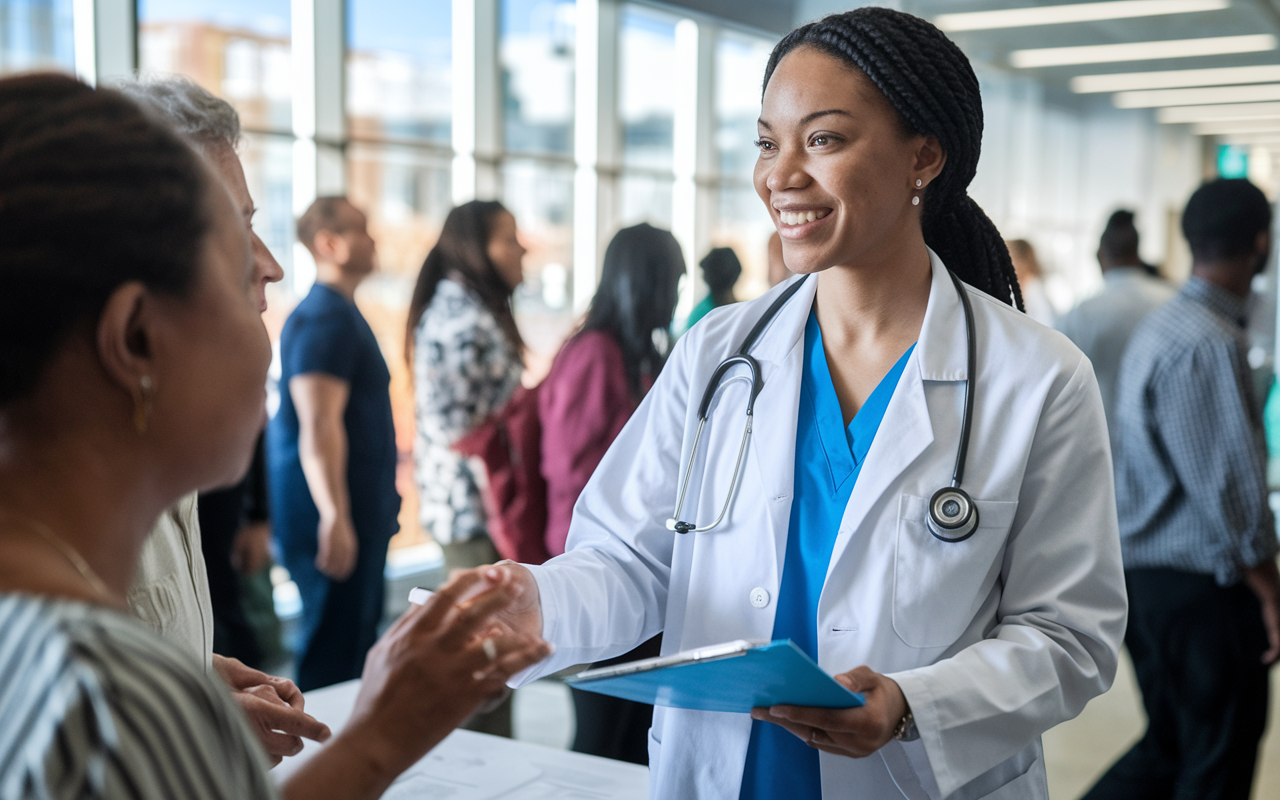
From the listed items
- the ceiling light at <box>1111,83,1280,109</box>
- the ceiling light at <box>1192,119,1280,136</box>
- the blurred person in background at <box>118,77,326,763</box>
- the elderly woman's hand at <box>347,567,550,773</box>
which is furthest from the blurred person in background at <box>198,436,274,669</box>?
the ceiling light at <box>1192,119,1280,136</box>

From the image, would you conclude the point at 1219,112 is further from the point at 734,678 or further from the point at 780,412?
the point at 734,678

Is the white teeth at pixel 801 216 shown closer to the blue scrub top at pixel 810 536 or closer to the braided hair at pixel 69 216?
the blue scrub top at pixel 810 536

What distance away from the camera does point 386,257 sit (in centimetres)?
542

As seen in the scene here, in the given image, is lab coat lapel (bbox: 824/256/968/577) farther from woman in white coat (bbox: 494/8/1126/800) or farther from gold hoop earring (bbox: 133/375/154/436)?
gold hoop earring (bbox: 133/375/154/436)

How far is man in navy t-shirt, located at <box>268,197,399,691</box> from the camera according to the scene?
315cm

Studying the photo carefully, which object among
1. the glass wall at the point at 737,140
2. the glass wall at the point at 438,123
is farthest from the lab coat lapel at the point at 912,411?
the glass wall at the point at 737,140

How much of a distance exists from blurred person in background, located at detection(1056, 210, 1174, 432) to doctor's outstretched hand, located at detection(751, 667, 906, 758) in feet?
10.6

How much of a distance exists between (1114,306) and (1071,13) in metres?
4.08

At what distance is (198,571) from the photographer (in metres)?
1.25

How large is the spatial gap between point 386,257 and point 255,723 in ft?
14.5

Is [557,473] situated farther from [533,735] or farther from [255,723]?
[255,723]

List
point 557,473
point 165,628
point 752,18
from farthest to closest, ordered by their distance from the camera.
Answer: point 752,18 < point 557,473 < point 165,628

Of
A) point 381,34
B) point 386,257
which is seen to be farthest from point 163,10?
point 386,257

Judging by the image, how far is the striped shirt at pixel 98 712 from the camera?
1.74 feet
